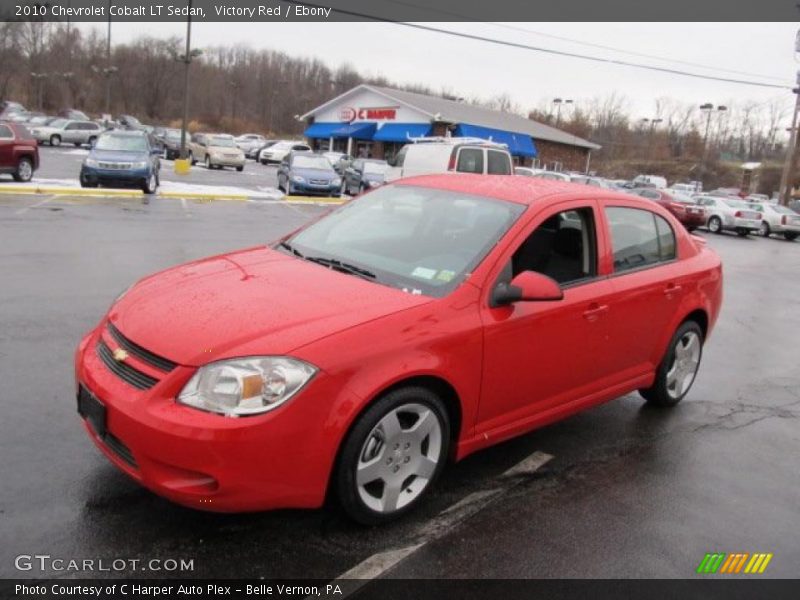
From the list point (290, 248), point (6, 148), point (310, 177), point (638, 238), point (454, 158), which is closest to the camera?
point (290, 248)

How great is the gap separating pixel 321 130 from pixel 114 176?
35.9 m

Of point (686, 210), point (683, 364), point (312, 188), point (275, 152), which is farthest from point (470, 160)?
point (275, 152)

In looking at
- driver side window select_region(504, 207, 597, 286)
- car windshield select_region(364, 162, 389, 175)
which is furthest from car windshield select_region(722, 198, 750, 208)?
driver side window select_region(504, 207, 597, 286)

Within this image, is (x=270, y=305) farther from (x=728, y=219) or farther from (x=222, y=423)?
(x=728, y=219)

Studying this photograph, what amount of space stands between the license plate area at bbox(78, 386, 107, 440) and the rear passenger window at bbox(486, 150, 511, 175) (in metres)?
15.7

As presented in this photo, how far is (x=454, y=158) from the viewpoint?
1766 cm

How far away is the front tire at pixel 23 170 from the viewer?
60.3ft

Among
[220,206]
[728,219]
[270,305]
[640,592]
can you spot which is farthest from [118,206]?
[728,219]

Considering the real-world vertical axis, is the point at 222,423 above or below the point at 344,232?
below

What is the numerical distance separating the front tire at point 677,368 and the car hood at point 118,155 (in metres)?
16.8

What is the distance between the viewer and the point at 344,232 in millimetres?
4438

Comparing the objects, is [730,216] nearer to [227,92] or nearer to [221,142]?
[221,142]

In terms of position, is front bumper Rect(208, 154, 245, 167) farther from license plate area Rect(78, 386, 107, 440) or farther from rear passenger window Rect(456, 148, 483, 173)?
license plate area Rect(78, 386, 107, 440)

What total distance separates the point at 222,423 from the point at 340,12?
16.4 metres
